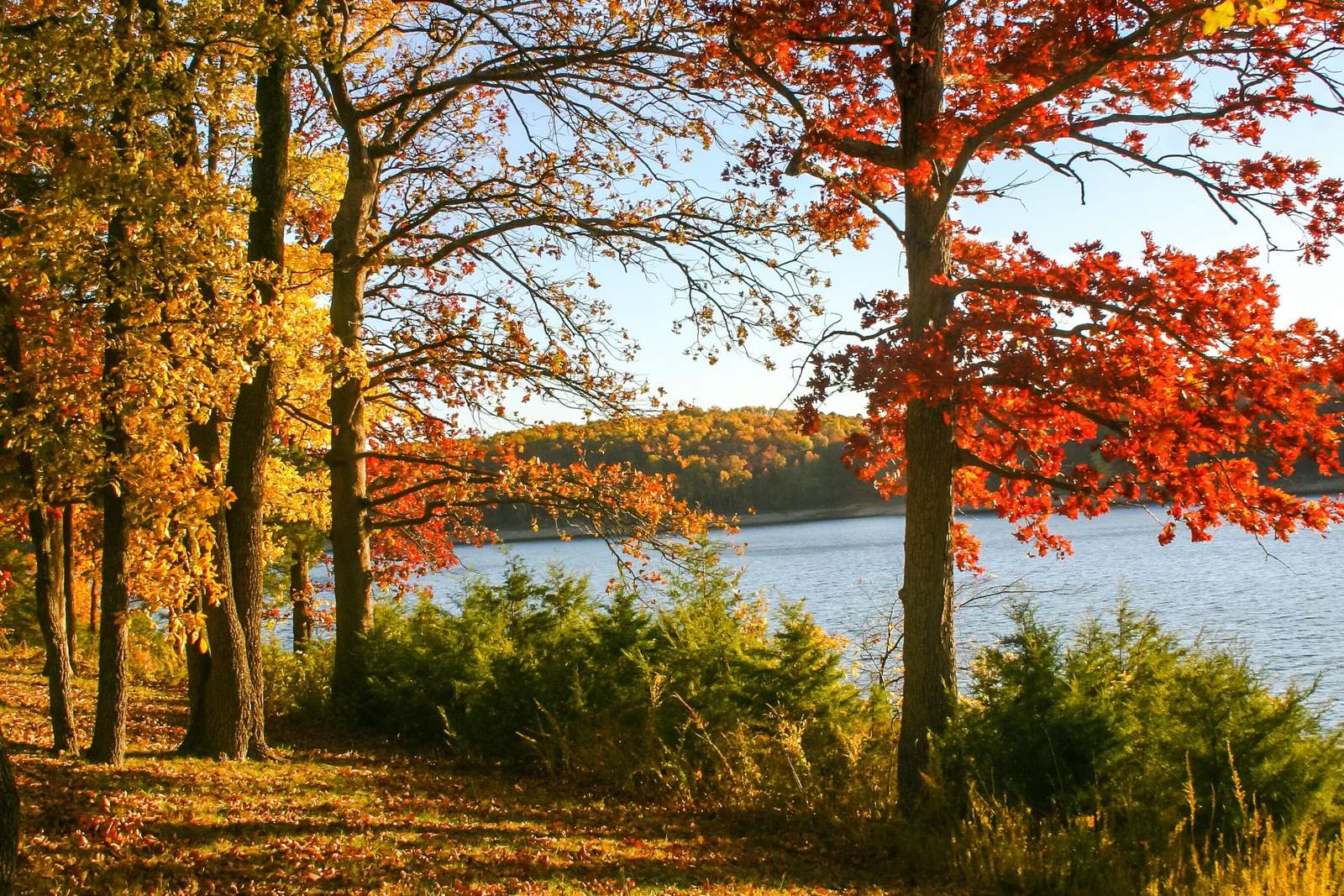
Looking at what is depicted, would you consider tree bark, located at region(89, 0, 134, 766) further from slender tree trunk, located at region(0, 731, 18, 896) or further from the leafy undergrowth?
slender tree trunk, located at region(0, 731, 18, 896)

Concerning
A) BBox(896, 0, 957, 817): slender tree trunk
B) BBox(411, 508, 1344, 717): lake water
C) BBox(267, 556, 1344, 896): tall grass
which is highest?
BBox(896, 0, 957, 817): slender tree trunk

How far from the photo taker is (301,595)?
62.2ft

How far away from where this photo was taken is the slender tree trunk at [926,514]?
803cm

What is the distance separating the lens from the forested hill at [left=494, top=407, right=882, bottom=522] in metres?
11.9

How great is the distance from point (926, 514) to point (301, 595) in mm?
14263

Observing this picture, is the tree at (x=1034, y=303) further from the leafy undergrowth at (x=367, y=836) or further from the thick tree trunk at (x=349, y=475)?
the thick tree trunk at (x=349, y=475)

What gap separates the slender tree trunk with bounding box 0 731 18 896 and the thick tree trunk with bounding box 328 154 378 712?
7.44 m

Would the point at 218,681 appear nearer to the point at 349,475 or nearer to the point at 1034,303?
the point at 349,475

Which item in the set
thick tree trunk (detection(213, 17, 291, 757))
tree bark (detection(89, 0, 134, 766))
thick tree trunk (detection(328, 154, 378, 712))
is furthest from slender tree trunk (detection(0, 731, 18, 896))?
thick tree trunk (detection(328, 154, 378, 712))

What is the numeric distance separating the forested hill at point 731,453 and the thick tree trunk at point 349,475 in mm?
2077

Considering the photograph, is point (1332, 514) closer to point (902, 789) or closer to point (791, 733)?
point (902, 789)

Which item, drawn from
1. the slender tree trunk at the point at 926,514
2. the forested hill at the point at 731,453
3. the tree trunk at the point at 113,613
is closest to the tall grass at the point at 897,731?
the slender tree trunk at the point at 926,514

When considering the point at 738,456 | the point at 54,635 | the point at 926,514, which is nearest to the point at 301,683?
the point at 54,635

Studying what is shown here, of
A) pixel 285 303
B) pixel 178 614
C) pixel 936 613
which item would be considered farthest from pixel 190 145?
pixel 936 613
